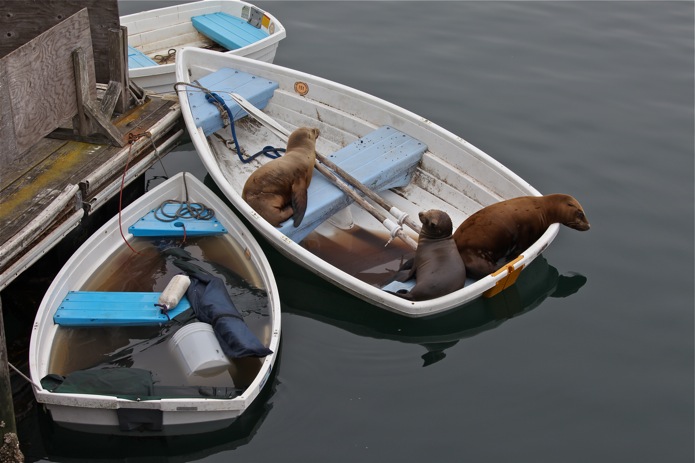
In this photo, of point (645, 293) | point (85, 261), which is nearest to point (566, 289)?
point (645, 293)

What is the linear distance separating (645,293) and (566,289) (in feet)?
2.76

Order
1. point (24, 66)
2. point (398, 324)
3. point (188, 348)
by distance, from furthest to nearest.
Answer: point (398, 324) < point (24, 66) < point (188, 348)

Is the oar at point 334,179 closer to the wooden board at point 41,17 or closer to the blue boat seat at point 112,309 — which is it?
the wooden board at point 41,17

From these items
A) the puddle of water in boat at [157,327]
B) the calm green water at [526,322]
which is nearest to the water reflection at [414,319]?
the calm green water at [526,322]

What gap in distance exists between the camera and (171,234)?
795cm

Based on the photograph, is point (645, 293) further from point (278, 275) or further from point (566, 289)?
point (278, 275)

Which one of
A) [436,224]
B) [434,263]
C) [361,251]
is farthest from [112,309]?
[436,224]

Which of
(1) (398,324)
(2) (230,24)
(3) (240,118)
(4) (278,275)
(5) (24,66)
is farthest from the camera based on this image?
(2) (230,24)

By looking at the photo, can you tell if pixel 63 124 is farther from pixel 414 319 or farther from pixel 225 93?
pixel 414 319

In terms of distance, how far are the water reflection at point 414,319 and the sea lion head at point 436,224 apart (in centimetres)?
82

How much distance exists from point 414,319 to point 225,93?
3.73 meters

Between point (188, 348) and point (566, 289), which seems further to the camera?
point (566, 289)

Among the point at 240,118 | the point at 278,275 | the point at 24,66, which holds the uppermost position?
the point at 24,66

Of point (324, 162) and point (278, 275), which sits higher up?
point (324, 162)
